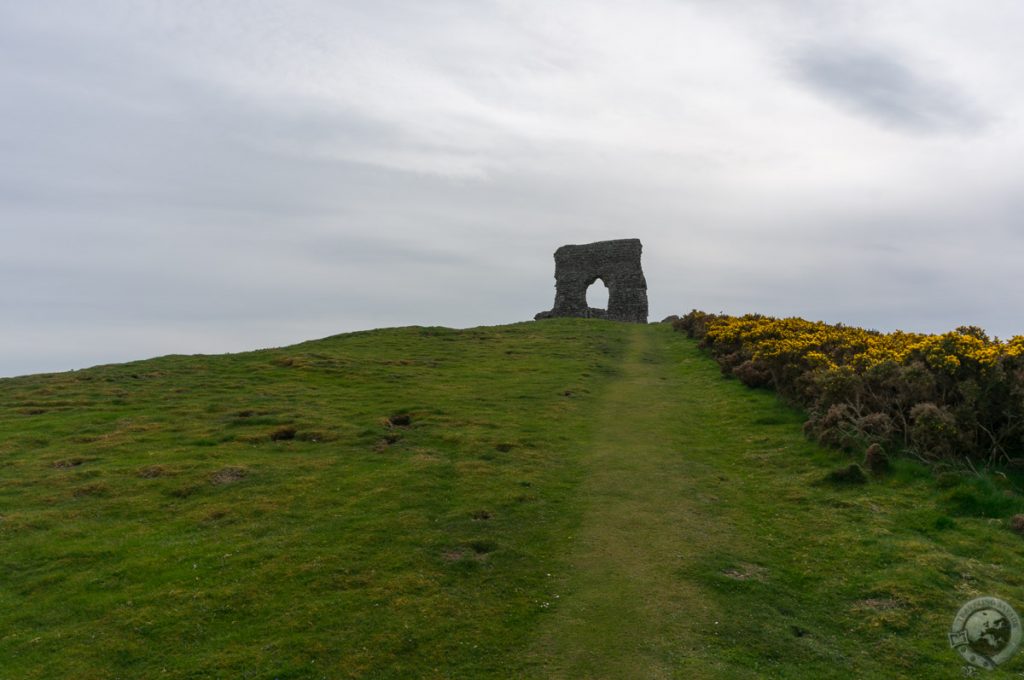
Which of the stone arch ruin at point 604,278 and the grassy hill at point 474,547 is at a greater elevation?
the stone arch ruin at point 604,278

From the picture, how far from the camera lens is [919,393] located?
61.4ft

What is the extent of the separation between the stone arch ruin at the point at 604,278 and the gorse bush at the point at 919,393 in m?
42.0

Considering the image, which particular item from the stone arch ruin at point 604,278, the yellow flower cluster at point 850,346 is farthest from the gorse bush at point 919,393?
the stone arch ruin at point 604,278

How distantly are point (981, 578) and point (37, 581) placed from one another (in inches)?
647

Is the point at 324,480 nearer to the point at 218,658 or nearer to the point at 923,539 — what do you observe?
the point at 218,658

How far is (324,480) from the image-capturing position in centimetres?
1800

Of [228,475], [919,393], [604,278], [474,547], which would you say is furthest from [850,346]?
[604,278]

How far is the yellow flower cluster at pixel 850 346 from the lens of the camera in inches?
723

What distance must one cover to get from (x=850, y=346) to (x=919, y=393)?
280 inches

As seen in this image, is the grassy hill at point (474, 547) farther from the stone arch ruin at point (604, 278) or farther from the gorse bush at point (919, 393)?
the stone arch ruin at point (604, 278)

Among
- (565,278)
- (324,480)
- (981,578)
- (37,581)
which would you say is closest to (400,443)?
(324,480)

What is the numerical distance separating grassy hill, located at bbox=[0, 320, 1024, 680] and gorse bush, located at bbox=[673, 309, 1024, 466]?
108 cm

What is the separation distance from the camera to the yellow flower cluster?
1836cm

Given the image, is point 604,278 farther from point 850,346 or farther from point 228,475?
point 228,475
